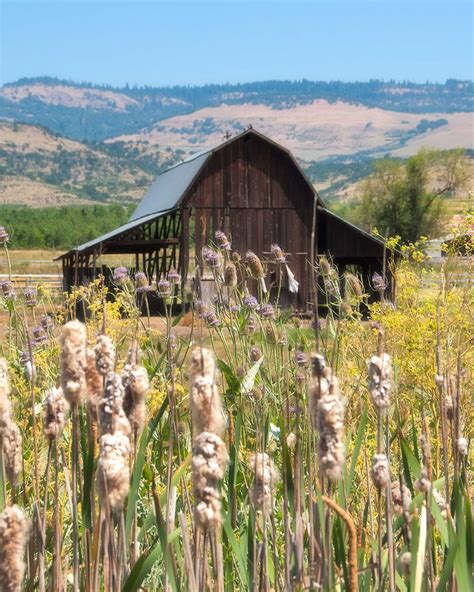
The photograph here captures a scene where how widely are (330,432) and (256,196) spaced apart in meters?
30.6

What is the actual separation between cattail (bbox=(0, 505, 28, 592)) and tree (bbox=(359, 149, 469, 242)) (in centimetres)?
6468

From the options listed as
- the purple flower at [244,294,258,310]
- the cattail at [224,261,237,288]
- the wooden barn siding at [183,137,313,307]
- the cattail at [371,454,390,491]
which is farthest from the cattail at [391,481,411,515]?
the wooden barn siding at [183,137,313,307]

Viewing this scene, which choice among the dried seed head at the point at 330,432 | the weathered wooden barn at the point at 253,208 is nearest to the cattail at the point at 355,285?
the dried seed head at the point at 330,432

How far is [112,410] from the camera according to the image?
5.18 ft

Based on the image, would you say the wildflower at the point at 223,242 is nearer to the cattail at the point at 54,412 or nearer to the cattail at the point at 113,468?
the cattail at the point at 54,412

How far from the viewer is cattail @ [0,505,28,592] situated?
4.68 feet

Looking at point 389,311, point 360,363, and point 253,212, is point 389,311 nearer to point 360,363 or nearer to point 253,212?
point 360,363

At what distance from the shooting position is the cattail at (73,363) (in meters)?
1.76

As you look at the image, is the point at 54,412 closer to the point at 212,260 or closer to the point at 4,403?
the point at 4,403

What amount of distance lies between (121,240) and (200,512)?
30.2 meters

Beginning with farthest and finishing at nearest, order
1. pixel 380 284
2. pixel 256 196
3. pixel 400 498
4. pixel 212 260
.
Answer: pixel 256 196
pixel 212 260
pixel 380 284
pixel 400 498

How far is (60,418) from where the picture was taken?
1.95 m

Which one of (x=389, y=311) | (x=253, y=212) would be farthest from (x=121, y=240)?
(x=389, y=311)

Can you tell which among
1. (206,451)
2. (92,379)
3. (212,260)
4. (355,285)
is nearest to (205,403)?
(206,451)
